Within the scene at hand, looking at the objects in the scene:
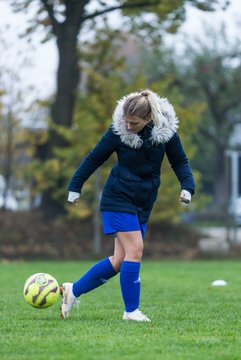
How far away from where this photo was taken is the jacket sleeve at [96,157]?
7.07 meters

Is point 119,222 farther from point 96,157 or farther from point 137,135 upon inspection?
point 137,135

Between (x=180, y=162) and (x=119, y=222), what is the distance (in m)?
0.77

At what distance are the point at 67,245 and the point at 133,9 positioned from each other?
262 inches

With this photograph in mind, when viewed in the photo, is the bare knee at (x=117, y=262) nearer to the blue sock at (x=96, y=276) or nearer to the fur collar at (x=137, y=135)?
the blue sock at (x=96, y=276)

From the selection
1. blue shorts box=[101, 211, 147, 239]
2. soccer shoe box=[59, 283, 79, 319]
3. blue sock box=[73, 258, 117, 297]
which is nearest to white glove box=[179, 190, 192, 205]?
blue shorts box=[101, 211, 147, 239]

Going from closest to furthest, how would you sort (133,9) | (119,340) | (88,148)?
(119,340), (88,148), (133,9)

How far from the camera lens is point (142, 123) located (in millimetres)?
6941

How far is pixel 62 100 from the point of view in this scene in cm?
2378

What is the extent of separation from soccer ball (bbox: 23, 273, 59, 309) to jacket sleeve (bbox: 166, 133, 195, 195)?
1.40 m

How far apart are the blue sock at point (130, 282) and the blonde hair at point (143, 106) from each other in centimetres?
116

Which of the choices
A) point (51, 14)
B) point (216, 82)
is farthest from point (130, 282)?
point (216, 82)

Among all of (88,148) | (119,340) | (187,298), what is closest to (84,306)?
(187,298)

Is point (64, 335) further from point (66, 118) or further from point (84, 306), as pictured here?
point (66, 118)

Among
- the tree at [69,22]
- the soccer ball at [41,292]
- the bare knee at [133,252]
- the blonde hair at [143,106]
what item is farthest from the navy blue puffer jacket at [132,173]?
the tree at [69,22]
